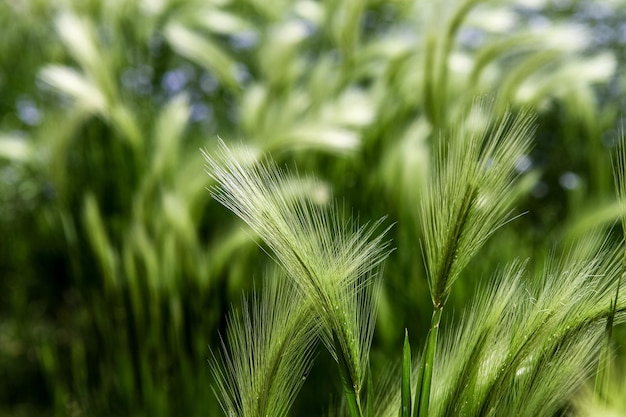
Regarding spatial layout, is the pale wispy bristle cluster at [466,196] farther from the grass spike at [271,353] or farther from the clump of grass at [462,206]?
the grass spike at [271,353]

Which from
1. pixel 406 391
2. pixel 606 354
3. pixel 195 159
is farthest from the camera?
pixel 195 159

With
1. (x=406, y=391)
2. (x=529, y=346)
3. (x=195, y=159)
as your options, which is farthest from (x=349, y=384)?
(x=195, y=159)

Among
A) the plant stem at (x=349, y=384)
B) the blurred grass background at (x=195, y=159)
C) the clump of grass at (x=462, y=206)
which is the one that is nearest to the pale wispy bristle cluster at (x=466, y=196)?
the clump of grass at (x=462, y=206)

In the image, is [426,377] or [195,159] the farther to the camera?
[195,159]

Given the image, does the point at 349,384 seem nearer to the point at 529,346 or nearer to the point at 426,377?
the point at 426,377

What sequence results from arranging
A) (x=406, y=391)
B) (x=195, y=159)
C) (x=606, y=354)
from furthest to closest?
1. (x=195, y=159)
2. (x=606, y=354)
3. (x=406, y=391)

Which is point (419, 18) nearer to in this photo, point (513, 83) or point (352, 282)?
point (513, 83)

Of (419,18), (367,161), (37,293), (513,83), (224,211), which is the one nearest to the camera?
(513,83)

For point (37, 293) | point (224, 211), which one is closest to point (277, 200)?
point (224, 211)

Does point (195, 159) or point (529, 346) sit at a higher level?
point (195, 159)
